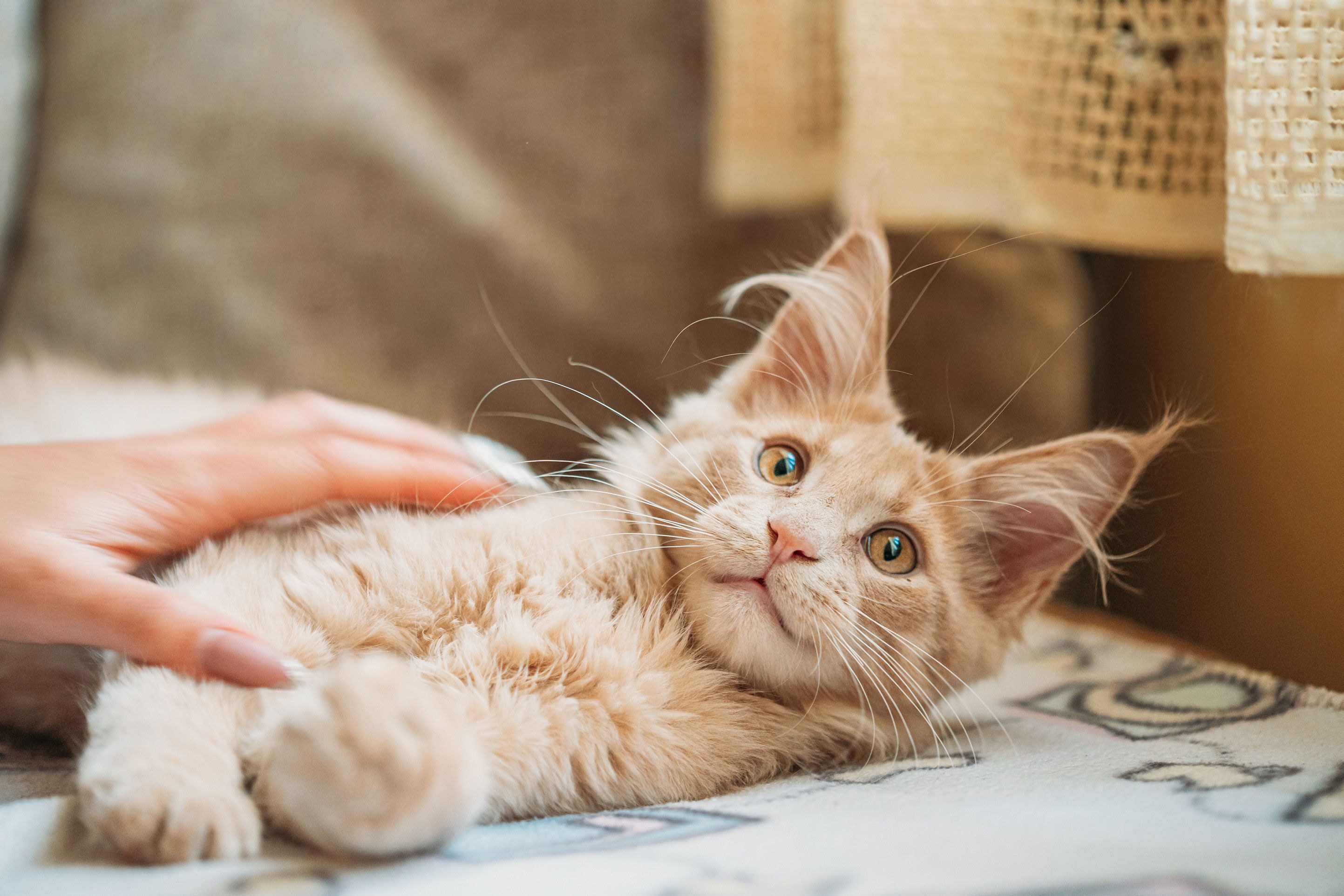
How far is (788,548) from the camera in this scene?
1010 millimetres

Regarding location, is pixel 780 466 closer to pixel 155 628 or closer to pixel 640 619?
pixel 640 619

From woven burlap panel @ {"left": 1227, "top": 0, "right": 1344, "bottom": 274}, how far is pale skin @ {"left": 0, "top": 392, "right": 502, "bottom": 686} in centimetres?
101

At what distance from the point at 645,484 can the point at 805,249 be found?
0.81 metres

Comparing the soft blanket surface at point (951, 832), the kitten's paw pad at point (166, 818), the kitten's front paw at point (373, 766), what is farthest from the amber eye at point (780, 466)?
the kitten's paw pad at point (166, 818)

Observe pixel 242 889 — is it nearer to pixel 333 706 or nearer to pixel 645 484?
pixel 333 706

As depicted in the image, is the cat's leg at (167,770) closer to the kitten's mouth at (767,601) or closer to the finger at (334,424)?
the finger at (334,424)

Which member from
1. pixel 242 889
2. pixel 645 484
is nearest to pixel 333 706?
pixel 242 889

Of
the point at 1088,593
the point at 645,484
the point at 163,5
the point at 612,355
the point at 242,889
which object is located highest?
the point at 163,5

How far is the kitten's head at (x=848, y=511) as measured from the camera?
40.4 inches

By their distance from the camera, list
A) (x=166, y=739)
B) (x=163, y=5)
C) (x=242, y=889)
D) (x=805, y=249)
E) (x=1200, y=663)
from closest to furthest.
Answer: (x=242, y=889)
(x=166, y=739)
(x=1200, y=663)
(x=163, y=5)
(x=805, y=249)

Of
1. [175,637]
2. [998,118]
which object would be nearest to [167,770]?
[175,637]

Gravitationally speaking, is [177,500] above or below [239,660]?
above

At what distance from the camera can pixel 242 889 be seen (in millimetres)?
646

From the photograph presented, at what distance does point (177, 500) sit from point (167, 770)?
0.35 meters
